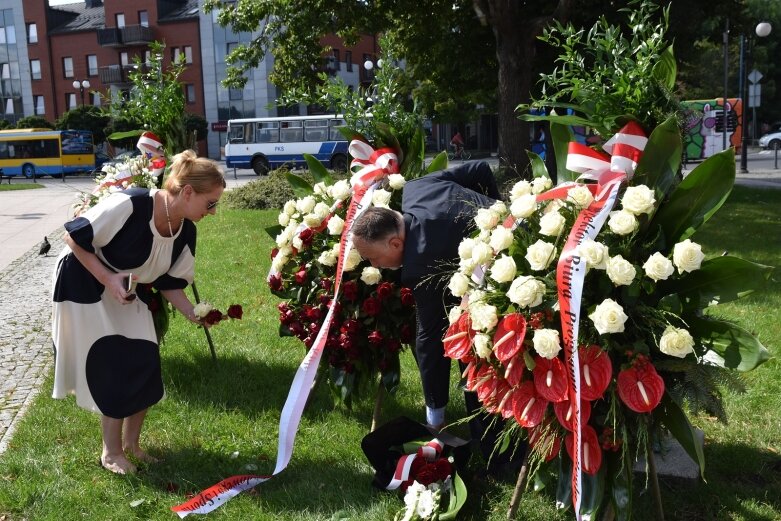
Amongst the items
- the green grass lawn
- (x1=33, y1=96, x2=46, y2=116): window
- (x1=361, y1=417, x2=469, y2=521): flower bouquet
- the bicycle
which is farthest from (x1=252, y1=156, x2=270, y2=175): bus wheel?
(x1=361, y1=417, x2=469, y2=521): flower bouquet

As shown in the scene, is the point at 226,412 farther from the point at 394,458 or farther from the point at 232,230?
the point at 232,230

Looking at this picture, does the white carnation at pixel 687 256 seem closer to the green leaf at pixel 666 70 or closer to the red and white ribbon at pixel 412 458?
the green leaf at pixel 666 70

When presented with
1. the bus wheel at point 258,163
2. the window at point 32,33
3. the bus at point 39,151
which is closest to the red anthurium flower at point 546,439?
the bus wheel at point 258,163

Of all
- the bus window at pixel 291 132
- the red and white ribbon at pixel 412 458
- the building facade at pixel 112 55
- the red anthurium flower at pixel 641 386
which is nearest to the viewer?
the red anthurium flower at pixel 641 386

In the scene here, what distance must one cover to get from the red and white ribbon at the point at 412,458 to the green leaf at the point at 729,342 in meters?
1.44

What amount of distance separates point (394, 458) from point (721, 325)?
1.87m

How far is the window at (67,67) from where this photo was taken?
2325 inches

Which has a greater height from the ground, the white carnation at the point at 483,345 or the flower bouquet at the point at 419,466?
the white carnation at the point at 483,345

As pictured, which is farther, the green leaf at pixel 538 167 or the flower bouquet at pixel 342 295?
the flower bouquet at pixel 342 295

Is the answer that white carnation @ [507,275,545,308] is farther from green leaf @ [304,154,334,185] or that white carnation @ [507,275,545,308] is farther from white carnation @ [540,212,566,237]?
A: green leaf @ [304,154,334,185]

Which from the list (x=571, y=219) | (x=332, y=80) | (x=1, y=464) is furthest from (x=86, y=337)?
(x=571, y=219)

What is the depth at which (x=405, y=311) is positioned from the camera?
4336mm

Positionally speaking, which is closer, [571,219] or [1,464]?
[571,219]

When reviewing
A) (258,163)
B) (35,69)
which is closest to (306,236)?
(258,163)
